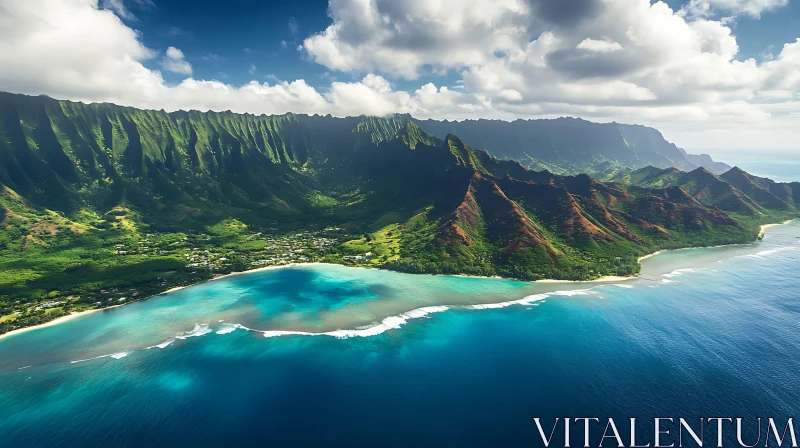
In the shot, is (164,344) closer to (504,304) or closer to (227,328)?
(227,328)

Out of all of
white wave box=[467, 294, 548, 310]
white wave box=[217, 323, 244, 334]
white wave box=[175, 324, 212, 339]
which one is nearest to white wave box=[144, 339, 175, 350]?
white wave box=[175, 324, 212, 339]

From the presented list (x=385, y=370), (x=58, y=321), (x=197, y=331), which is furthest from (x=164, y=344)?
(x=385, y=370)

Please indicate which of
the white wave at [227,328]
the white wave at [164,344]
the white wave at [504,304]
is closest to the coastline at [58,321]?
the white wave at [164,344]

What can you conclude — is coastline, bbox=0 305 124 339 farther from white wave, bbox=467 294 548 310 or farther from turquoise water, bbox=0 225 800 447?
white wave, bbox=467 294 548 310

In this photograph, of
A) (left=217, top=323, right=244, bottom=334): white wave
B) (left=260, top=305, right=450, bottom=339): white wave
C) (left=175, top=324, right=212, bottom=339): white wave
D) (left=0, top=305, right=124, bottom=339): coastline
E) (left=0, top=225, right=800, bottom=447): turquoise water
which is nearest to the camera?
(left=0, top=225, right=800, bottom=447): turquoise water

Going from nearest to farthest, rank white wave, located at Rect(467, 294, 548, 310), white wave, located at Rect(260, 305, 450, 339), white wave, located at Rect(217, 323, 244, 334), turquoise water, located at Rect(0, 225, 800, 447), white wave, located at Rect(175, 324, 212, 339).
Result: turquoise water, located at Rect(0, 225, 800, 447) → white wave, located at Rect(175, 324, 212, 339) → white wave, located at Rect(260, 305, 450, 339) → white wave, located at Rect(217, 323, 244, 334) → white wave, located at Rect(467, 294, 548, 310)
